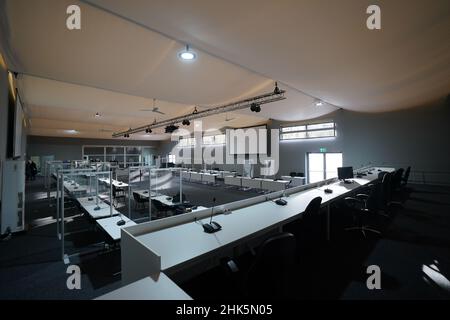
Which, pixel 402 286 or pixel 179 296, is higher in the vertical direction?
pixel 179 296

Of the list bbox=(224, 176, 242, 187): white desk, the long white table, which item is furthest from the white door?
the long white table

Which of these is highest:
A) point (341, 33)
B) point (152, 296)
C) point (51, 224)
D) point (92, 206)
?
point (341, 33)

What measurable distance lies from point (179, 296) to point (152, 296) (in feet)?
0.44

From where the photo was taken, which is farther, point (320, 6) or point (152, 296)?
point (320, 6)

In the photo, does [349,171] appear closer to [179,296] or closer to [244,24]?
[244,24]

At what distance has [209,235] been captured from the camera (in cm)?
184

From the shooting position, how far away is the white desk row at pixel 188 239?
1.36 m

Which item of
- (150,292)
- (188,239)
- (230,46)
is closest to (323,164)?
(230,46)

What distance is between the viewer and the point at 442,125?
7484mm

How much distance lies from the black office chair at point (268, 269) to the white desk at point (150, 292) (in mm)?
497

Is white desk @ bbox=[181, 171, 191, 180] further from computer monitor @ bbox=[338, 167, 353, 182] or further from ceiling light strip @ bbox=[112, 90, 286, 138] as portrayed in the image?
computer monitor @ bbox=[338, 167, 353, 182]

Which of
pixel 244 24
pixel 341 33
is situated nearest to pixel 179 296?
pixel 244 24

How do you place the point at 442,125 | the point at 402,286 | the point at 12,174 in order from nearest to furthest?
1. the point at 402,286
2. the point at 12,174
3. the point at 442,125

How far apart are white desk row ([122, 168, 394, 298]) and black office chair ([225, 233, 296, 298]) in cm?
33
